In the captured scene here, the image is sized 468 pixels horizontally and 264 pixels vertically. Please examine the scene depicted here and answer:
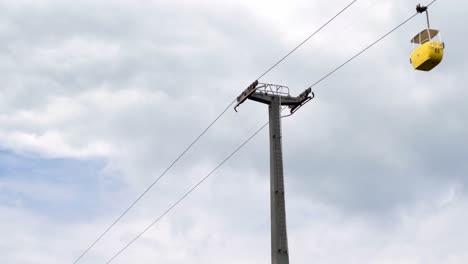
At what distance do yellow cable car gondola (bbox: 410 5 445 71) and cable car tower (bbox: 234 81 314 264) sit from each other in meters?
7.48

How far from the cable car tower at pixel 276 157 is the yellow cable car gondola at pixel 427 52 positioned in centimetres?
748

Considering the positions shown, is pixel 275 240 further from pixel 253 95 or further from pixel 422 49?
pixel 422 49

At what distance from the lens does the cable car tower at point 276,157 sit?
24.2 m

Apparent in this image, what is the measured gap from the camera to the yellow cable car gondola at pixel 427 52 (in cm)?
1952

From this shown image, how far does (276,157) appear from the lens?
2600 centimetres

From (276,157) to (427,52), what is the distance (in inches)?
322

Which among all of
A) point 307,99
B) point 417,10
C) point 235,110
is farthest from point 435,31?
point 235,110

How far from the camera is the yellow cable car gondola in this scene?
64.0ft

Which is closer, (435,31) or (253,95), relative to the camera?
(435,31)

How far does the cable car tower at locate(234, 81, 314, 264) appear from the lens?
79.4 feet

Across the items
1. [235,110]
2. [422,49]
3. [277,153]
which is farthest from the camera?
[235,110]

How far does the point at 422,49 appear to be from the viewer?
1978 cm

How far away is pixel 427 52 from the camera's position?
1953 centimetres

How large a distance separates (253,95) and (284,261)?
668 centimetres
